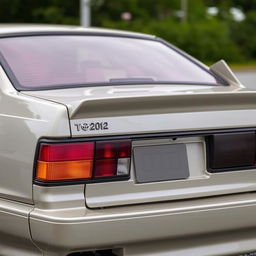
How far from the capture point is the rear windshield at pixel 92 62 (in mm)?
3936

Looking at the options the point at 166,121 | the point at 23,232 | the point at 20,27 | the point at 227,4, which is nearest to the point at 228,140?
the point at 166,121

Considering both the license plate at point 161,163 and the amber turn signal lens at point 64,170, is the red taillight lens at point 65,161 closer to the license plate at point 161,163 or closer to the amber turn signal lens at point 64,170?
the amber turn signal lens at point 64,170

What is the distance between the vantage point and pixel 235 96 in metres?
3.48

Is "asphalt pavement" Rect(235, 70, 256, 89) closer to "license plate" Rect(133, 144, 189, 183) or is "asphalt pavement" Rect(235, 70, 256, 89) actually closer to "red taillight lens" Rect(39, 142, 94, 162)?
"license plate" Rect(133, 144, 189, 183)

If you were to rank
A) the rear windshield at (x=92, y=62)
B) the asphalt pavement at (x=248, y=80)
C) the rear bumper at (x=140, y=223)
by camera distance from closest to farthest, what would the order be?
1. the rear bumper at (x=140, y=223)
2. the rear windshield at (x=92, y=62)
3. the asphalt pavement at (x=248, y=80)

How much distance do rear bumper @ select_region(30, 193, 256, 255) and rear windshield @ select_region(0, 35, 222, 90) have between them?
35.4 inches

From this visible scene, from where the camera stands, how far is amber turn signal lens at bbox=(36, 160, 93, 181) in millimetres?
3145

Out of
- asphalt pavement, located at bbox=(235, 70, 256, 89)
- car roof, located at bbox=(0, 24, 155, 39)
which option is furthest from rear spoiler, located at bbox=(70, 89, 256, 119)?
asphalt pavement, located at bbox=(235, 70, 256, 89)

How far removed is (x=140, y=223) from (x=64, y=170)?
0.43m

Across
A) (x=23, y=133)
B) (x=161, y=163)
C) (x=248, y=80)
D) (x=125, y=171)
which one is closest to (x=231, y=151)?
(x=161, y=163)

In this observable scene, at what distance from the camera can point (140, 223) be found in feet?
10.4

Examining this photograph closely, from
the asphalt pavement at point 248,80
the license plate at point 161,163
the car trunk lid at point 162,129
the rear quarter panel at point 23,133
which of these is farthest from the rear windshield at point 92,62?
the asphalt pavement at point 248,80

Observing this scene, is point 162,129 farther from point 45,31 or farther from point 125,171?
point 45,31

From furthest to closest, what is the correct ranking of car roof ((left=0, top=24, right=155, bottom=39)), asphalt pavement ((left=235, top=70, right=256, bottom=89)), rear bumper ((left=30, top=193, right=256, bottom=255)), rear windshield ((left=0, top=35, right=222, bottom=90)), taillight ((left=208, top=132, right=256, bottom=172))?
asphalt pavement ((left=235, top=70, right=256, bottom=89)) → car roof ((left=0, top=24, right=155, bottom=39)) → rear windshield ((left=0, top=35, right=222, bottom=90)) → taillight ((left=208, top=132, right=256, bottom=172)) → rear bumper ((left=30, top=193, right=256, bottom=255))
